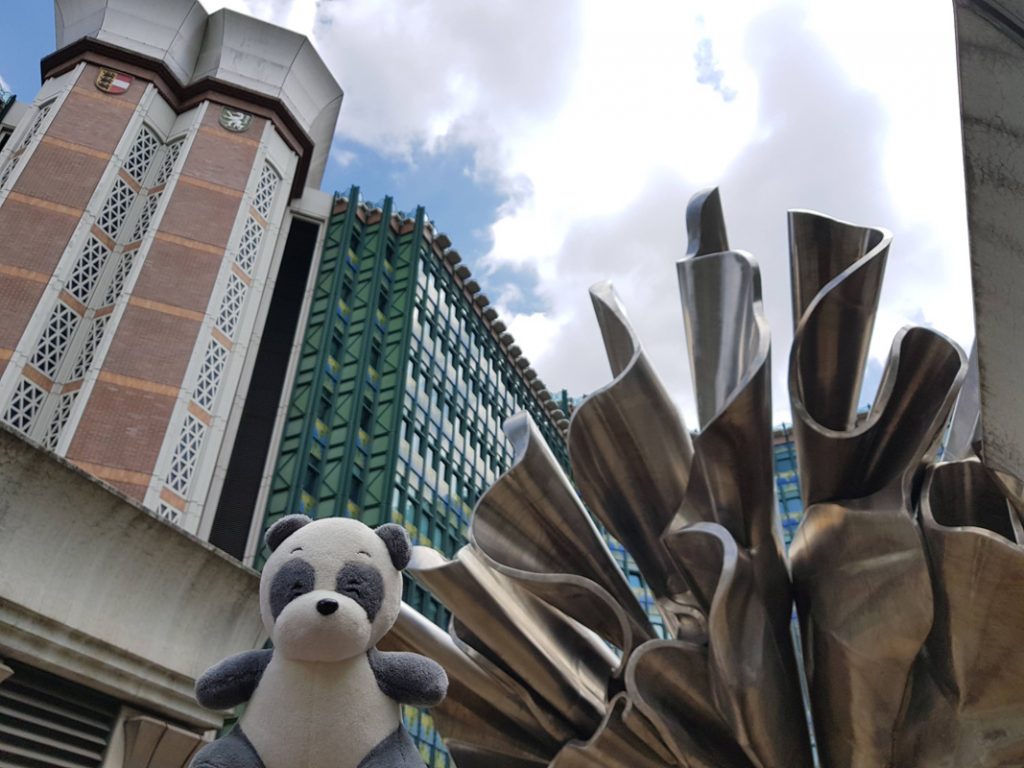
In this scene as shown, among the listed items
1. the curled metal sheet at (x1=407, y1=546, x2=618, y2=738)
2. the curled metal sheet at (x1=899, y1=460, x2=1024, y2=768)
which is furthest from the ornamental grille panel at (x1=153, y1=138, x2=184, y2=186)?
the curled metal sheet at (x1=899, y1=460, x2=1024, y2=768)

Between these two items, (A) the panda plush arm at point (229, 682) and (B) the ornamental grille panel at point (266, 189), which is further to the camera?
(B) the ornamental grille panel at point (266, 189)

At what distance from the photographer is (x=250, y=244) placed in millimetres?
26344

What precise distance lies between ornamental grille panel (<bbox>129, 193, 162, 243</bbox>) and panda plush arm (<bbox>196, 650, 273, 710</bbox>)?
24.0 m

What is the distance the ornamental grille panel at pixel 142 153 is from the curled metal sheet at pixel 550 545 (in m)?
24.7

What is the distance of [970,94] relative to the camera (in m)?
3.59

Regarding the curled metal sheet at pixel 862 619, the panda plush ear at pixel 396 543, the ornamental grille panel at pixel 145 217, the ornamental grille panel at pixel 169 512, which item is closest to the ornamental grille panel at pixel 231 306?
the ornamental grille panel at pixel 145 217

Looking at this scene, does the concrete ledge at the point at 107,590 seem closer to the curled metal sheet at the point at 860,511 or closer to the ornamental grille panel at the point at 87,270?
the curled metal sheet at the point at 860,511

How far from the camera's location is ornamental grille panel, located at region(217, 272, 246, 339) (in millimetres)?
24375

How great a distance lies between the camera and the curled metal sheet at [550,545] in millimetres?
5191

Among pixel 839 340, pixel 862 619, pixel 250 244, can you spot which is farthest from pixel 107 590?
pixel 250 244

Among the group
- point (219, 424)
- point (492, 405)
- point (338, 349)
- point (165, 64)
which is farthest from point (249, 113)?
point (492, 405)

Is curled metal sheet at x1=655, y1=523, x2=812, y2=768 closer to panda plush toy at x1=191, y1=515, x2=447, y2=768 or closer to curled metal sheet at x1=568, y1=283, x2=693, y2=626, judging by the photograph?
curled metal sheet at x1=568, y1=283, x2=693, y2=626

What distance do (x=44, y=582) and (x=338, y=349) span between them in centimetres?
2579

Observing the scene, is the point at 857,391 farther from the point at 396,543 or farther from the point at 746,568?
the point at 396,543
